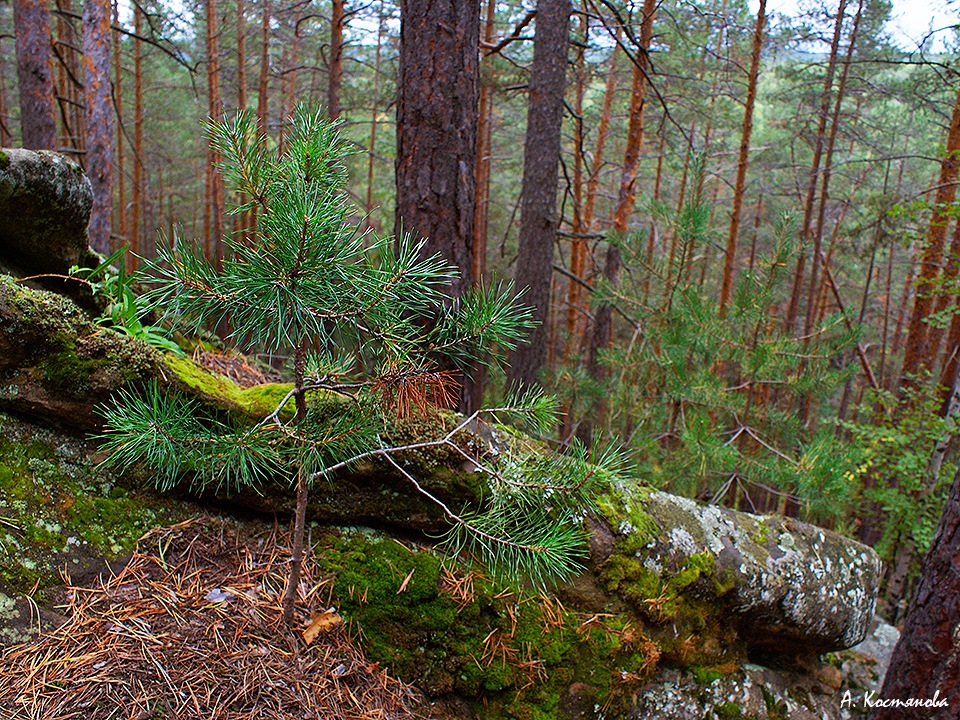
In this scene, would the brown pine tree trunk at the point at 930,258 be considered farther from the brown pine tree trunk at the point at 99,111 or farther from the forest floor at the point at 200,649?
the brown pine tree trunk at the point at 99,111

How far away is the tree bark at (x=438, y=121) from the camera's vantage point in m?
2.94

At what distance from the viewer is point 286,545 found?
2.32 meters

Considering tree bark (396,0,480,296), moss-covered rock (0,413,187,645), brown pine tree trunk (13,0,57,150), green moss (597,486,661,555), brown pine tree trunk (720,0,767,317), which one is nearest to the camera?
moss-covered rock (0,413,187,645)

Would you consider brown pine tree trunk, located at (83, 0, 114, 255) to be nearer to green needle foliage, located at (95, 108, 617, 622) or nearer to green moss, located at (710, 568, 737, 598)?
green needle foliage, located at (95, 108, 617, 622)

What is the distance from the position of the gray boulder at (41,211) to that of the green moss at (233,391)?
0.86 m

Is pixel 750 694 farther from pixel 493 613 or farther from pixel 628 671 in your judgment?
pixel 493 613

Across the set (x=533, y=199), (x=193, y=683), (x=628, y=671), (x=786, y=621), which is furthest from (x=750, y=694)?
(x=533, y=199)

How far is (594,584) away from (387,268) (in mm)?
1723

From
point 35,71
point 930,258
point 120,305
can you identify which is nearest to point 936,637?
point 120,305

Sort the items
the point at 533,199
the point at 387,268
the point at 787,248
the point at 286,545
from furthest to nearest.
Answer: the point at 533,199
the point at 787,248
the point at 286,545
the point at 387,268

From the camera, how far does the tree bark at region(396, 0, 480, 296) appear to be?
9.66ft

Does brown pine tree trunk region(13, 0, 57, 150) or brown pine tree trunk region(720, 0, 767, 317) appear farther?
brown pine tree trunk region(720, 0, 767, 317)

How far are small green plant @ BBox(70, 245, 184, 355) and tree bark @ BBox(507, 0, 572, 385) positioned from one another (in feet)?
11.5

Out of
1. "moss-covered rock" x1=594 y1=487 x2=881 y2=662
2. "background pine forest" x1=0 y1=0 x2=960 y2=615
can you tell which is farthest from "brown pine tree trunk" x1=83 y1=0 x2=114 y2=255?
"moss-covered rock" x1=594 y1=487 x2=881 y2=662
